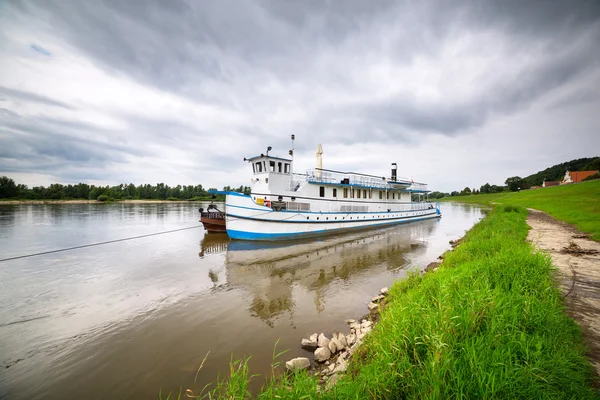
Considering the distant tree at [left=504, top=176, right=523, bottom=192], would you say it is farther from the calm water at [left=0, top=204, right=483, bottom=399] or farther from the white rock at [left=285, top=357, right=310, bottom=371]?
the white rock at [left=285, top=357, right=310, bottom=371]

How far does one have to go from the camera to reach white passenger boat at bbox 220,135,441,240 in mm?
18922

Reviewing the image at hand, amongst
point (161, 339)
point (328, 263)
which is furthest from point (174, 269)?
point (328, 263)

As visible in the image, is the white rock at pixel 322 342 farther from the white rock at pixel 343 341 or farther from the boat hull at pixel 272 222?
the boat hull at pixel 272 222

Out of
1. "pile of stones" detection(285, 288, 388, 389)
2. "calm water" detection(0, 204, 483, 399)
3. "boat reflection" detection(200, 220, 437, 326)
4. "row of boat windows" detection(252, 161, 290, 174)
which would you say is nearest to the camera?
"pile of stones" detection(285, 288, 388, 389)

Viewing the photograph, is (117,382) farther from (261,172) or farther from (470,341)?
(261,172)

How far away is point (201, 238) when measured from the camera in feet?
72.4

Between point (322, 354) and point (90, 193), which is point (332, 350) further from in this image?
point (90, 193)

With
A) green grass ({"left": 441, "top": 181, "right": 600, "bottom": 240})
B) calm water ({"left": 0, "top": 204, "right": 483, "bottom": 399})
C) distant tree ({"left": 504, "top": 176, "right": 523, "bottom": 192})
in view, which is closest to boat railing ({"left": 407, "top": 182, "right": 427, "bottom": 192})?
green grass ({"left": 441, "top": 181, "right": 600, "bottom": 240})

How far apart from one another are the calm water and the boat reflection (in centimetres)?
9

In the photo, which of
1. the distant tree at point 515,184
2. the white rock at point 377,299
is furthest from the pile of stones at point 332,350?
the distant tree at point 515,184

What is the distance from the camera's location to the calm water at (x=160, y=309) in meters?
5.29

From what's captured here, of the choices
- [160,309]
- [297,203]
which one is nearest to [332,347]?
[160,309]

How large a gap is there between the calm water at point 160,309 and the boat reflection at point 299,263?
0.09m

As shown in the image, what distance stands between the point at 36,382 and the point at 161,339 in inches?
92.1
